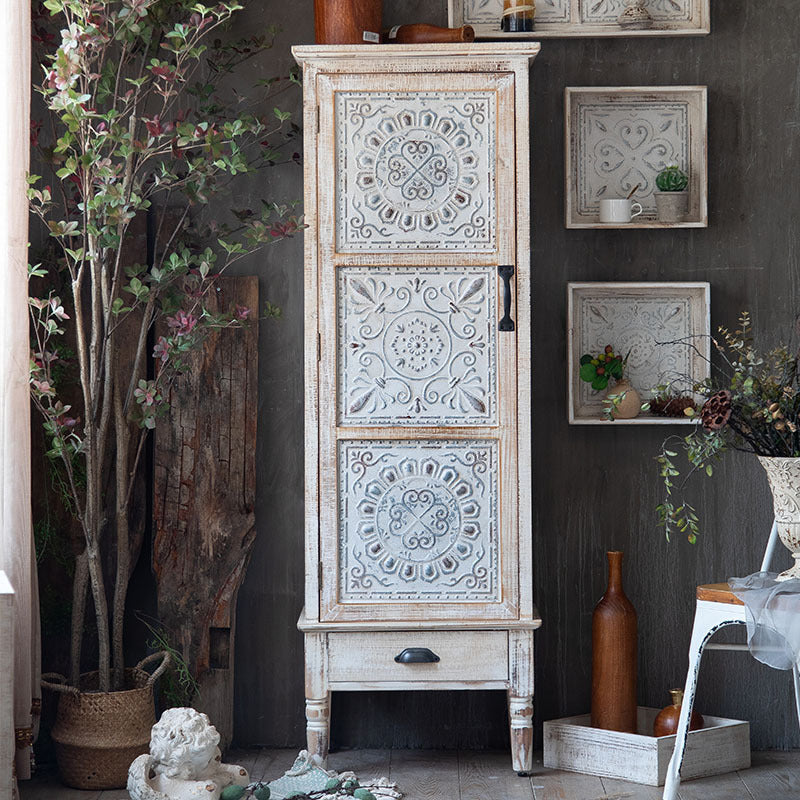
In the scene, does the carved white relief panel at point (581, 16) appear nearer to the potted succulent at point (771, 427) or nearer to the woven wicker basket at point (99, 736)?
the potted succulent at point (771, 427)

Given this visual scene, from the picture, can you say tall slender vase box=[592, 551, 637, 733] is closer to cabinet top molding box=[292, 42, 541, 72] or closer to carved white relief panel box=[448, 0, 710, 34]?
cabinet top molding box=[292, 42, 541, 72]

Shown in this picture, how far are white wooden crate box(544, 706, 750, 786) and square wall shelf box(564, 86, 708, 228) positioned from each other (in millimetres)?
1534

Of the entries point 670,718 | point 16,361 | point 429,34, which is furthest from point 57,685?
point 429,34

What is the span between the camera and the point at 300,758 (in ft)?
10.1

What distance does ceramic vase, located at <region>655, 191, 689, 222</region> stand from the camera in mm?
3297

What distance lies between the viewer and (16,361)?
291 centimetres

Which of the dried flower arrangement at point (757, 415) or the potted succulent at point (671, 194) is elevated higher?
the potted succulent at point (671, 194)

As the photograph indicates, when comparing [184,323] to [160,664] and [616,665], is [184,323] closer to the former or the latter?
[160,664]

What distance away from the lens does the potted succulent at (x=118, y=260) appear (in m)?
2.92

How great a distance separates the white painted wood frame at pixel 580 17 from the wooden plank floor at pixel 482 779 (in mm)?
2214

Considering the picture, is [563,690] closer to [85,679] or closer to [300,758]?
[300,758]

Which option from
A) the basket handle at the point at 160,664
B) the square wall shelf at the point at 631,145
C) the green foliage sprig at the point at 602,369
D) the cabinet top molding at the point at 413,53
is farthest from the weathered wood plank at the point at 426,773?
the cabinet top molding at the point at 413,53

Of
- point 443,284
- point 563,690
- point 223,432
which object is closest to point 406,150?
point 443,284

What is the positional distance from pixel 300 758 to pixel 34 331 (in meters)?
1.50
